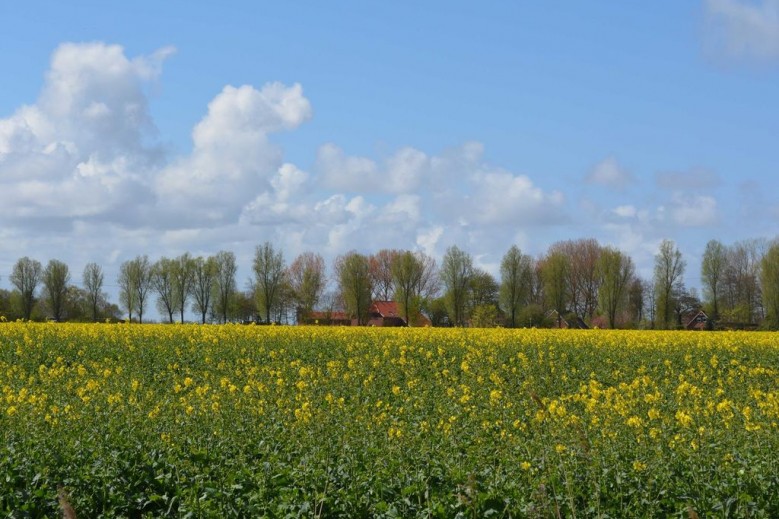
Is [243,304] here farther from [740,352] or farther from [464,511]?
[464,511]

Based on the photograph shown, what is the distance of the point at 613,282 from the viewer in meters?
76.4

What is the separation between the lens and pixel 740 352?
2380 cm

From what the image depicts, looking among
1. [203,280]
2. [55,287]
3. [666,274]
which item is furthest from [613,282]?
[55,287]

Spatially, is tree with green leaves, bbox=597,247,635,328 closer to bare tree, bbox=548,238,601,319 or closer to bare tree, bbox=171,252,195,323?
bare tree, bbox=548,238,601,319

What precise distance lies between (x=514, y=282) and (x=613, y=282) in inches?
353

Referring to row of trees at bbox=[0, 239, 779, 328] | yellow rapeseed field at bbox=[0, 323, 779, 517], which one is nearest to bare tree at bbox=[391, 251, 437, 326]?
row of trees at bbox=[0, 239, 779, 328]

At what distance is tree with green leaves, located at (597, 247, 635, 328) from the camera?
7612 centimetres

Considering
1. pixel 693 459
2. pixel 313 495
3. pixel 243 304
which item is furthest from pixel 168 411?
pixel 243 304

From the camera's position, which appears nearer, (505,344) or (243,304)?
(505,344)

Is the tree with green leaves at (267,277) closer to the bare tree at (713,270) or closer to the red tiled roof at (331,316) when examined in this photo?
the red tiled roof at (331,316)

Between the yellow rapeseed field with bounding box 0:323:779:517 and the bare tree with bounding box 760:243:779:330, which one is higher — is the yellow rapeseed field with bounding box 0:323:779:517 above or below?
below

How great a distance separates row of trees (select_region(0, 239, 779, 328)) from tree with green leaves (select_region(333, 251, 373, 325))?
9cm

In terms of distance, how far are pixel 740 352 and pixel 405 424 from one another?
16.1m

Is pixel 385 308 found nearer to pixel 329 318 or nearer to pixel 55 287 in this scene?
pixel 329 318
